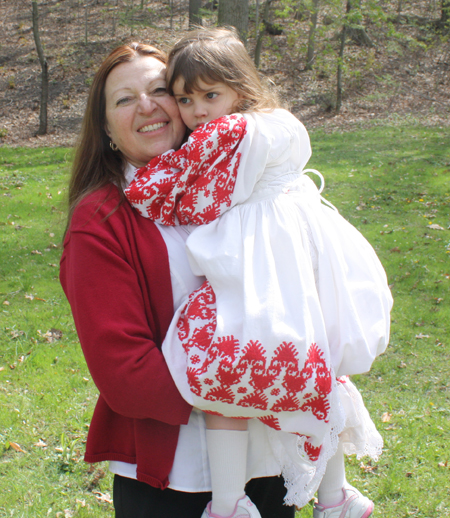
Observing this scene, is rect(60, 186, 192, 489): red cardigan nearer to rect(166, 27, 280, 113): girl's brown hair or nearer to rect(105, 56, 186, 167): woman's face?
rect(105, 56, 186, 167): woman's face

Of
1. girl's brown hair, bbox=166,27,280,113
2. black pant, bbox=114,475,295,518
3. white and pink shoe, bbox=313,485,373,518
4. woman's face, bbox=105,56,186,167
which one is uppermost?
girl's brown hair, bbox=166,27,280,113

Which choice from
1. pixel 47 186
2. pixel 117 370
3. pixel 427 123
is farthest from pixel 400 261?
pixel 427 123

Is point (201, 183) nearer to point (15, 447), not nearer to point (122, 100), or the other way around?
point (122, 100)

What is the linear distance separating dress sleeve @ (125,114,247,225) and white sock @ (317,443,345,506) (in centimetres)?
113

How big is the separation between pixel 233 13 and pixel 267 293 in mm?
7858

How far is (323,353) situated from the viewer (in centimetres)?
157

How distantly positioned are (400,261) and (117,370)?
5.71 meters

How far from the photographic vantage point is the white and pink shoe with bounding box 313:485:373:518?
2074mm

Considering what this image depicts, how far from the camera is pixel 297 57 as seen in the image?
20359 millimetres

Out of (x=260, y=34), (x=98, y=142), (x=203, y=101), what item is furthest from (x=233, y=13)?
(x=260, y=34)

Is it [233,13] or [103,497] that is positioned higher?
[233,13]

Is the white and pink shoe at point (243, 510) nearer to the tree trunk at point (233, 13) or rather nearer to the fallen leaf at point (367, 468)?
the fallen leaf at point (367, 468)

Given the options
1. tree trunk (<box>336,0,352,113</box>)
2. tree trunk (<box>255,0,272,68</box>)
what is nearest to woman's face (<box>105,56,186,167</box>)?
tree trunk (<box>336,0,352,113</box>)

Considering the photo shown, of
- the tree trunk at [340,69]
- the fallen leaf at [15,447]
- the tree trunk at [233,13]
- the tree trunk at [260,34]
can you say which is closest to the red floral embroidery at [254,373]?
the fallen leaf at [15,447]
